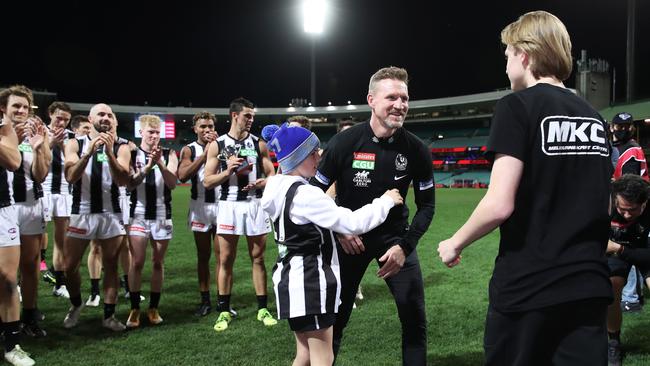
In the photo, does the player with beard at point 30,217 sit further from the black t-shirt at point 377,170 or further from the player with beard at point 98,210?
the black t-shirt at point 377,170

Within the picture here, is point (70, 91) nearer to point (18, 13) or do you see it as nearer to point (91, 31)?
point (91, 31)

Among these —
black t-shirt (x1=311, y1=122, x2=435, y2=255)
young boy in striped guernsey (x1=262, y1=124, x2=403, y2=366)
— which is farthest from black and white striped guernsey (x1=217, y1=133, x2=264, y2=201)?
young boy in striped guernsey (x1=262, y1=124, x2=403, y2=366)

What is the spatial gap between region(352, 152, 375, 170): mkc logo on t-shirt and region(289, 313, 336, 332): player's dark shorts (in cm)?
124

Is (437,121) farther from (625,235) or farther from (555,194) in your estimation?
(555,194)

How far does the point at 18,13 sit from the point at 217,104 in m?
24.9

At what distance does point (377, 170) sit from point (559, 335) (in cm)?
191

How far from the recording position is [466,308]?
626cm

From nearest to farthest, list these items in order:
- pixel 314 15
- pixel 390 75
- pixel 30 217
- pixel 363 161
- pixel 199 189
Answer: pixel 390 75
pixel 363 161
pixel 30 217
pixel 199 189
pixel 314 15

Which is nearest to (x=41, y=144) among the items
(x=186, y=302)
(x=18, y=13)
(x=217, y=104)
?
(x=186, y=302)

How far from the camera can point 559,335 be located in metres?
2.10

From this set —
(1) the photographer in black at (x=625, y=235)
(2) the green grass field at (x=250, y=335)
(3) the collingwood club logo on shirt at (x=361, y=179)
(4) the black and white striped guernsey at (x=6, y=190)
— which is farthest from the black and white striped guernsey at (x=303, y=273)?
(4) the black and white striped guernsey at (x=6, y=190)

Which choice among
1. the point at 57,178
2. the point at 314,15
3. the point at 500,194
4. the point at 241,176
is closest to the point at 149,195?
the point at 241,176

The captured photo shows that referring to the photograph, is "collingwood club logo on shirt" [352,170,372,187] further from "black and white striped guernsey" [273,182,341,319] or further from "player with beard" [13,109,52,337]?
"player with beard" [13,109,52,337]

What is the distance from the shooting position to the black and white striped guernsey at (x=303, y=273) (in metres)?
2.92
